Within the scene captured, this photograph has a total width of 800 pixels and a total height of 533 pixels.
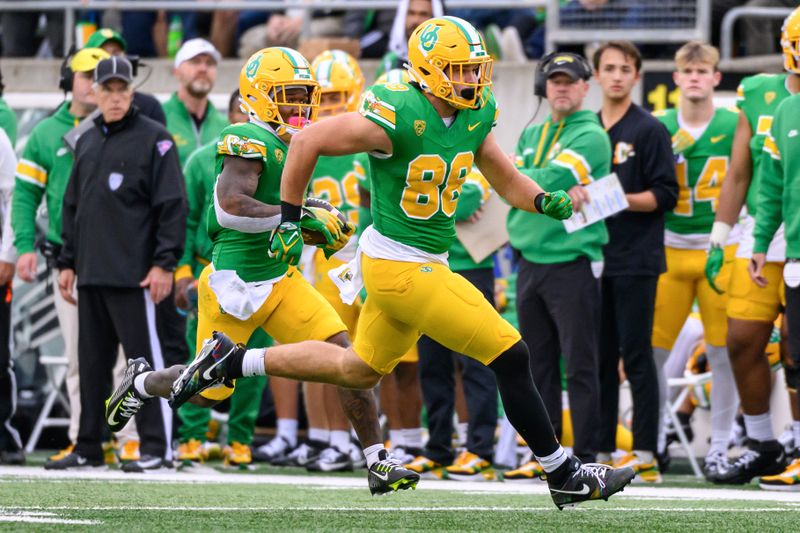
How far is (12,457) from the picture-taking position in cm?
978

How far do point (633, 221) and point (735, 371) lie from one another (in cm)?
105

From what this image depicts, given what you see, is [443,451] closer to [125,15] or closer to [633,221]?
[633,221]

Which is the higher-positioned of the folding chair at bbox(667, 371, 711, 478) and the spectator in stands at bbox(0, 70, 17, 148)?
the spectator in stands at bbox(0, 70, 17, 148)

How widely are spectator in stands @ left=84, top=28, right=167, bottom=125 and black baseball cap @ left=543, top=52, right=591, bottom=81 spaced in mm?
2587

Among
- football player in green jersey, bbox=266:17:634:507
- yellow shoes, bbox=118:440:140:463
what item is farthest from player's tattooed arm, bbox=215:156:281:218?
yellow shoes, bbox=118:440:140:463

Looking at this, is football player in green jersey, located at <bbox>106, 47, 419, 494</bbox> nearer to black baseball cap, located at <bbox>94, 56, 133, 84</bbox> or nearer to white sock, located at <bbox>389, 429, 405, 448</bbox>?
black baseball cap, located at <bbox>94, 56, 133, 84</bbox>

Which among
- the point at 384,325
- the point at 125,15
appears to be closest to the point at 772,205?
the point at 384,325

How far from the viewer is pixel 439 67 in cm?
657

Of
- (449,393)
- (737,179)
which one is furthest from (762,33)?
(449,393)

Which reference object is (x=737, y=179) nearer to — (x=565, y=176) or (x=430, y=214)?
(x=565, y=176)

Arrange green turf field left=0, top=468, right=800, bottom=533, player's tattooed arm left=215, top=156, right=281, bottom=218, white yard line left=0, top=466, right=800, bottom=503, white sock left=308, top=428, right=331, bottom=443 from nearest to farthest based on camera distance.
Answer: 1. green turf field left=0, top=468, right=800, bottom=533
2. player's tattooed arm left=215, top=156, right=281, bottom=218
3. white yard line left=0, top=466, right=800, bottom=503
4. white sock left=308, top=428, right=331, bottom=443

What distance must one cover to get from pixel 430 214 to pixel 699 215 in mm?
3626

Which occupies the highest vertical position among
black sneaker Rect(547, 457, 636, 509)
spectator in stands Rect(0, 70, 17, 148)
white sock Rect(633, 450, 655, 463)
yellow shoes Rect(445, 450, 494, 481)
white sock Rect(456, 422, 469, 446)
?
spectator in stands Rect(0, 70, 17, 148)

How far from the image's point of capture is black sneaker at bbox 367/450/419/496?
6.93 metres
